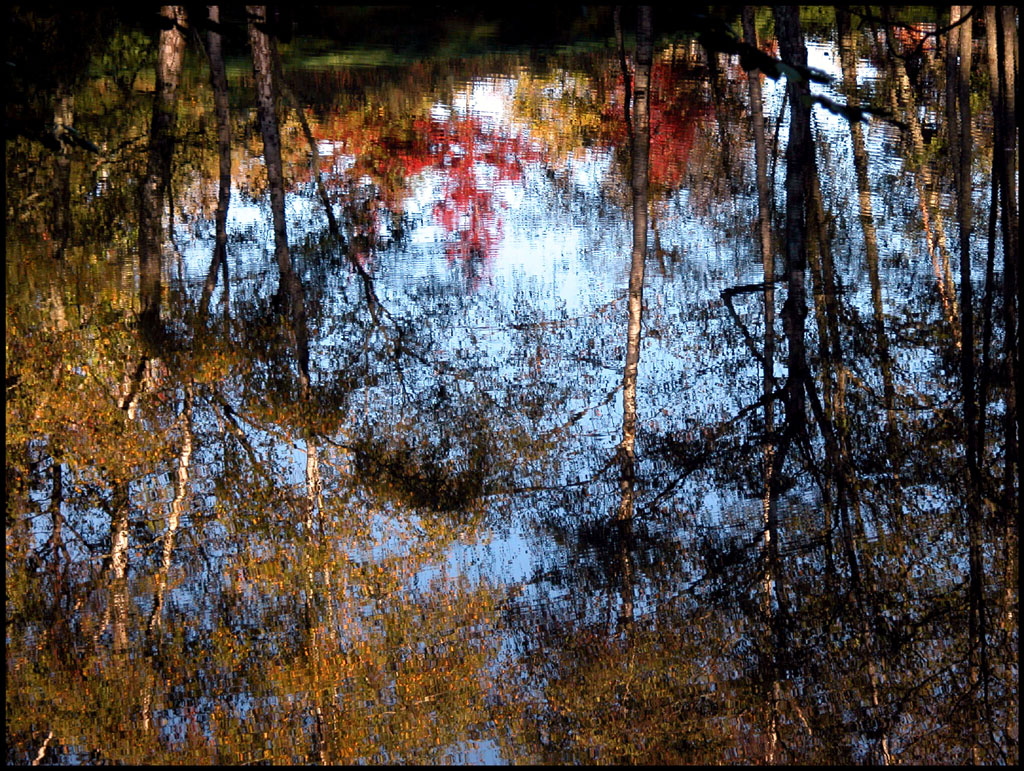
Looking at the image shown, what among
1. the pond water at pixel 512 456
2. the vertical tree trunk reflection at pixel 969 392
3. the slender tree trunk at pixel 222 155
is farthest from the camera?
the slender tree trunk at pixel 222 155

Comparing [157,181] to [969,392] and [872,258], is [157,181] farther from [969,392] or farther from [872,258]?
[969,392]

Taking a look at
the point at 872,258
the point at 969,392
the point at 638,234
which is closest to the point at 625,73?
the point at 638,234

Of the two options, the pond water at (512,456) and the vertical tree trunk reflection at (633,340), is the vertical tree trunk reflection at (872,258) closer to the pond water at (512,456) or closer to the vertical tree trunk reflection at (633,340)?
the pond water at (512,456)

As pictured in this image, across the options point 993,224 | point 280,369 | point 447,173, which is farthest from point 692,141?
point 280,369

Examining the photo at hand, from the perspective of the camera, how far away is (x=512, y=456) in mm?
7090

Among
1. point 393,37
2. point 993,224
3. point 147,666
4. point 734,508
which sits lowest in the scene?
point 147,666

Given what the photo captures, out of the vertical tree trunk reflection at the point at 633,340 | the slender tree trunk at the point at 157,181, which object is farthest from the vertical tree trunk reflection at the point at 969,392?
the slender tree trunk at the point at 157,181

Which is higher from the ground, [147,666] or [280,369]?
[280,369]

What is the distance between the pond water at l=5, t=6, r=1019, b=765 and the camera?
443 centimetres

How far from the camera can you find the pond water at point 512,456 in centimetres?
443

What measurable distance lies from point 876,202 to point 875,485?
25.2 feet

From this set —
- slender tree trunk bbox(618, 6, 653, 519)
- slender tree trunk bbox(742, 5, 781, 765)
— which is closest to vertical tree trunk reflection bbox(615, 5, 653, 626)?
slender tree trunk bbox(618, 6, 653, 519)

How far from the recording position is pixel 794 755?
4125 mm

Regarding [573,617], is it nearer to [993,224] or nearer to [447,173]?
[993,224]
